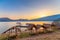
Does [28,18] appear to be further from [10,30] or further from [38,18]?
[10,30]

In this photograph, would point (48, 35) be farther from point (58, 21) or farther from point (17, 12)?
point (17, 12)

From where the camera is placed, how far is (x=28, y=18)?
1486 millimetres

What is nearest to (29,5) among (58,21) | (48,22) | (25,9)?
(25,9)

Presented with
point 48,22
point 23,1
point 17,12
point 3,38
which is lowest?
point 3,38

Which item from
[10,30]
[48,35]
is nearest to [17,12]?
[10,30]

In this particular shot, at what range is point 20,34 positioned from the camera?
144 centimetres

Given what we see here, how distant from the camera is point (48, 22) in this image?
1524 millimetres

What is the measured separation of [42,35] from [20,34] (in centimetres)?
29

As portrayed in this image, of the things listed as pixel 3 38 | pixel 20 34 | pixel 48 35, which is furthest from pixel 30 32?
pixel 3 38

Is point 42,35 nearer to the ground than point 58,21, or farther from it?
nearer to the ground

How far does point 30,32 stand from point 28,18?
0.18 metres

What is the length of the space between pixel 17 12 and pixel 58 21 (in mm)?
561

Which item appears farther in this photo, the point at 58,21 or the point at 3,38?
the point at 58,21

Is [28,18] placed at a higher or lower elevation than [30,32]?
higher
